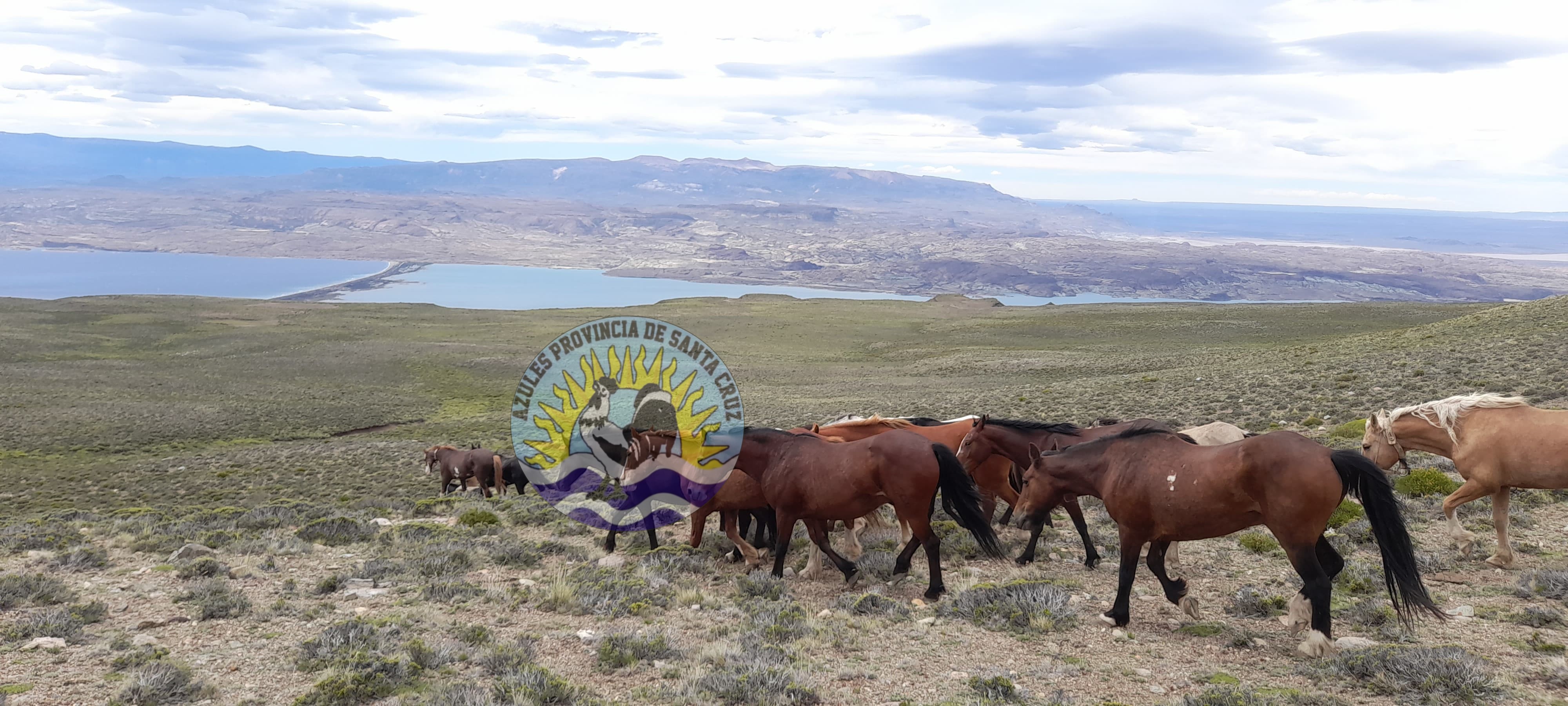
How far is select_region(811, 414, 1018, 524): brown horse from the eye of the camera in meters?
10.7

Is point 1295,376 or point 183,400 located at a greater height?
point 1295,376

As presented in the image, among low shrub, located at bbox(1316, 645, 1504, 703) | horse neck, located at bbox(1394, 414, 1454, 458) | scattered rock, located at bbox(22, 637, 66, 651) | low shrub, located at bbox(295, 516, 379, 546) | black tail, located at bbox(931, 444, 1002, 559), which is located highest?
horse neck, located at bbox(1394, 414, 1454, 458)

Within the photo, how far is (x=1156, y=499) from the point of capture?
293 inches

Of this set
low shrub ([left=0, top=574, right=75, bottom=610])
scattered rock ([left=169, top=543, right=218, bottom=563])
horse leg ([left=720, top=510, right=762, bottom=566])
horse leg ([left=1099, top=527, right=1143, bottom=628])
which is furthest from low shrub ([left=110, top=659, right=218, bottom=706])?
horse leg ([left=1099, top=527, right=1143, bottom=628])

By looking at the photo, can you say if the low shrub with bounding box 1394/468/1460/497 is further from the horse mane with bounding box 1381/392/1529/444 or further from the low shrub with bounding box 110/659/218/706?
the low shrub with bounding box 110/659/218/706

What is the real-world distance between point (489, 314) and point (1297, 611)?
101417 millimetres

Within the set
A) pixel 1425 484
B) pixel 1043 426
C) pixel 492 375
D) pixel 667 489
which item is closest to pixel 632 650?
pixel 667 489

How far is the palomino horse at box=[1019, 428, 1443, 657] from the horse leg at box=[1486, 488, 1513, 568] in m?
1.70

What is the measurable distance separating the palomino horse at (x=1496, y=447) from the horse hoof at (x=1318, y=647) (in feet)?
8.50

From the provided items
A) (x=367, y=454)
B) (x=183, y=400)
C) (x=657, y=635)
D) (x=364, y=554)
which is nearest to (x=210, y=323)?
(x=183, y=400)

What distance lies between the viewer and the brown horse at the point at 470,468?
61.8 ft

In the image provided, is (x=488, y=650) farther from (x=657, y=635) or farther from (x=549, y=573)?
(x=549, y=573)
